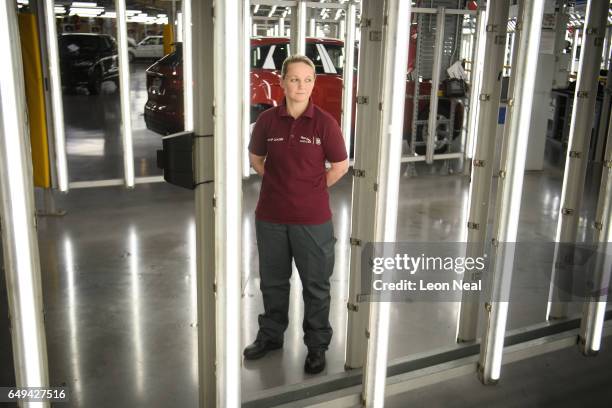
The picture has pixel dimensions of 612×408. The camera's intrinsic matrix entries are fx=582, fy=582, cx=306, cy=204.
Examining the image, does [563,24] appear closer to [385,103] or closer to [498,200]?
[498,200]

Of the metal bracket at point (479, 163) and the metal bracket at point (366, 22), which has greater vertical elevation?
the metal bracket at point (366, 22)

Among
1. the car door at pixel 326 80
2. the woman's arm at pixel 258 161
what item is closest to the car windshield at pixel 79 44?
the car door at pixel 326 80

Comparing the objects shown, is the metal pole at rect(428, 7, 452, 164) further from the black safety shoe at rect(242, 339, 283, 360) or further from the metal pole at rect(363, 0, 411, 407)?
the metal pole at rect(363, 0, 411, 407)

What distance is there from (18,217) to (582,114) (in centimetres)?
306

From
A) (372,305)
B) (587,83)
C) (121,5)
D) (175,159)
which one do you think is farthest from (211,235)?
(121,5)

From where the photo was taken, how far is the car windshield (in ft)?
49.6

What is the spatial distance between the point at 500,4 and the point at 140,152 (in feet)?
22.6

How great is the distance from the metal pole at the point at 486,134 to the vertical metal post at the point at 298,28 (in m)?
3.30

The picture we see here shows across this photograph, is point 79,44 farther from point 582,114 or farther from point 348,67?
point 582,114

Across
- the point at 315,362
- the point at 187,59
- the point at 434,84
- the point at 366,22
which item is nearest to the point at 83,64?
the point at 187,59

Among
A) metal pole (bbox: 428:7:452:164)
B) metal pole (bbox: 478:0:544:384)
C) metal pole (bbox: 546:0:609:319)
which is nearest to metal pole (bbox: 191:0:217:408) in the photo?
metal pole (bbox: 478:0:544:384)

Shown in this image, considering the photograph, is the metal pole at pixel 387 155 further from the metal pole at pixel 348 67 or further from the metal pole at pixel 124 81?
the metal pole at pixel 348 67

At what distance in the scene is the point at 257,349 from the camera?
132 inches

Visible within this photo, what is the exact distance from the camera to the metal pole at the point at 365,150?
2709mm
